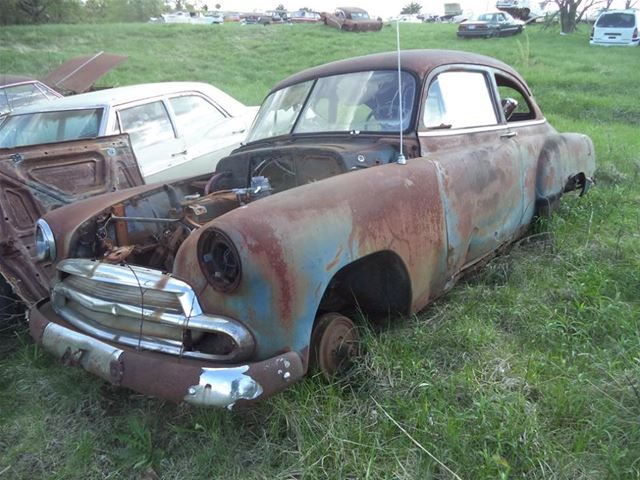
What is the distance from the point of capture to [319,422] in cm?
244

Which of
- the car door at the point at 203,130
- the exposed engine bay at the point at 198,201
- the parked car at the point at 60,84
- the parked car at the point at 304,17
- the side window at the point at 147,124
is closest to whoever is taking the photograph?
the exposed engine bay at the point at 198,201

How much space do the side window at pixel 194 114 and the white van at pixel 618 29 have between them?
18476 millimetres

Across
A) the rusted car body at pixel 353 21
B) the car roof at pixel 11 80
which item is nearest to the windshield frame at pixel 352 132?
the car roof at pixel 11 80

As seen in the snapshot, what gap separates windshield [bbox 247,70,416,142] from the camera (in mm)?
3508

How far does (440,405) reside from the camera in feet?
8.04

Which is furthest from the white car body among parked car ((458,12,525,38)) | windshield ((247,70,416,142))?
parked car ((458,12,525,38))

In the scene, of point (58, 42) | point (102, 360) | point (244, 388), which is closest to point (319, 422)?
point (244, 388)

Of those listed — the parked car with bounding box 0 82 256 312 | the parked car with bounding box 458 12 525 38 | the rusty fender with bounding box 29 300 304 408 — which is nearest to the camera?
the rusty fender with bounding box 29 300 304 408

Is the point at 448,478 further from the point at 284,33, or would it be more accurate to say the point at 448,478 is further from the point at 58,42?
the point at 284,33

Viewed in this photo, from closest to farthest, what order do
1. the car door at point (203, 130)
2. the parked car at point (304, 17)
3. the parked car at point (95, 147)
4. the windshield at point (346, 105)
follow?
the windshield at point (346, 105) → the parked car at point (95, 147) → the car door at point (203, 130) → the parked car at point (304, 17)

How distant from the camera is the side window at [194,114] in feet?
19.6

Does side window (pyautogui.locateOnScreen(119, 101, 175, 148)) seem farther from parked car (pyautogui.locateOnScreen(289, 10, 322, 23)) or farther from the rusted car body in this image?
parked car (pyautogui.locateOnScreen(289, 10, 322, 23))

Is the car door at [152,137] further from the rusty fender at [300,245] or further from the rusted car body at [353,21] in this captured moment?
the rusted car body at [353,21]

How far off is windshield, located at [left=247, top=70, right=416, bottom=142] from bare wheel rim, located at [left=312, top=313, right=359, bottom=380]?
1.33 metres
